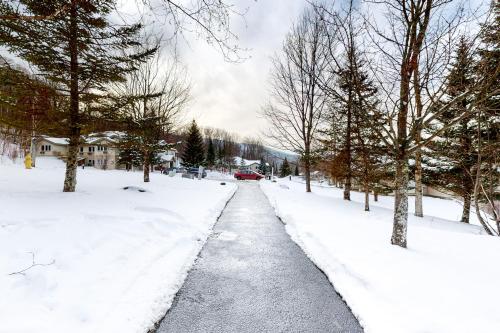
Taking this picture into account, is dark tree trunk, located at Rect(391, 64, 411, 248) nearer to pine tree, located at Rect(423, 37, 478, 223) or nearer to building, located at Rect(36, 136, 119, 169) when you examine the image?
pine tree, located at Rect(423, 37, 478, 223)

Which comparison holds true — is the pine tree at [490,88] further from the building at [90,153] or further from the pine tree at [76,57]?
the building at [90,153]

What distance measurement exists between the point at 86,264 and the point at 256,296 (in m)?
2.63

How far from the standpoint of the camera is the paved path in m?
2.91

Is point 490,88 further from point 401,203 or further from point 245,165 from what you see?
point 245,165

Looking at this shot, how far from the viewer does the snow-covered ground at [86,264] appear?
2.74 metres

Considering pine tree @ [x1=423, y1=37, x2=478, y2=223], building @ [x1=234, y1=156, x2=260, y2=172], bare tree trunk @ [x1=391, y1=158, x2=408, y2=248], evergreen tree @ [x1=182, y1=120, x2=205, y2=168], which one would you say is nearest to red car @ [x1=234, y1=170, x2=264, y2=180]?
evergreen tree @ [x1=182, y1=120, x2=205, y2=168]

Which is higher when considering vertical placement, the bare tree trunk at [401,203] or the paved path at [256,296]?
the bare tree trunk at [401,203]

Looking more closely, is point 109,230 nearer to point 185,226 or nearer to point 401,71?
point 185,226

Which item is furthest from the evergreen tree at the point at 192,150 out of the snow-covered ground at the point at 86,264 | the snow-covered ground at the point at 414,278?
the snow-covered ground at the point at 414,278

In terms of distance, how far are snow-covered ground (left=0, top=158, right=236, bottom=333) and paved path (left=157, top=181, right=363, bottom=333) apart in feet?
1.02

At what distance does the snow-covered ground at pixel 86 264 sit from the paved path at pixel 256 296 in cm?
31

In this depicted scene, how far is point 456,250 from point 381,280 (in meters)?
2.90

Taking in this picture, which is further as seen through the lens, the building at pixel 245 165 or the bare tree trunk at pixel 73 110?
the building at pixel 245 165

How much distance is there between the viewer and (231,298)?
137 inches
